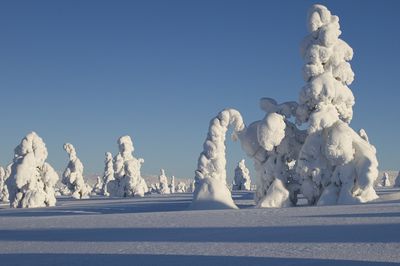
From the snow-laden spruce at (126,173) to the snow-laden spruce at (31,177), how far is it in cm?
1605

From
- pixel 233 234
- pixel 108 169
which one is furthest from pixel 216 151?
pixel 108 169

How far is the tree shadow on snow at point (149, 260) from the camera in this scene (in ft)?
22.4

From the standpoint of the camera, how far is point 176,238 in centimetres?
1010

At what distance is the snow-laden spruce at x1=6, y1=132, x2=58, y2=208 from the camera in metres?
32.7

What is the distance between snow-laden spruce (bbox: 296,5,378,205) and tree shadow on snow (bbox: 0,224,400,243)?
11.2 metres

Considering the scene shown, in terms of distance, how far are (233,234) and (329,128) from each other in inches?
523

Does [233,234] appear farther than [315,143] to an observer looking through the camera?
No

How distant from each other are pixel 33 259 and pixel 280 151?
1630cm

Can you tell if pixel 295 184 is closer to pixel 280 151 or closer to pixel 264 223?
pixel 280 151

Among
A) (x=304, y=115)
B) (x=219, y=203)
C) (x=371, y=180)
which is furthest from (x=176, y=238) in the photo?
(x=304, y=115)

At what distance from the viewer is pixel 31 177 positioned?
33156 mm

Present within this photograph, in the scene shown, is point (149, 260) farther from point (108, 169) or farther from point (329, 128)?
point (108, 169)

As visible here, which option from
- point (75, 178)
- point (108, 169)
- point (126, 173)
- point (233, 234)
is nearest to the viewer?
point (233, 234)

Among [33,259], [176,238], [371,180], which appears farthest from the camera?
[371,180]
